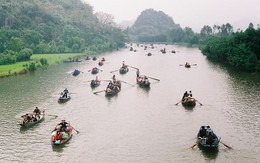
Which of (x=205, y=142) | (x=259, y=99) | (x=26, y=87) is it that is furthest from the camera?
(x=26, y=87)

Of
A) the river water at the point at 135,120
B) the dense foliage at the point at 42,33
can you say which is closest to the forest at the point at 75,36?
the dense foliage at the point at 42,33

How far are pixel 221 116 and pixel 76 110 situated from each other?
15091 mm

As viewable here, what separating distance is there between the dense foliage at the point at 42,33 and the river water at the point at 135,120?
3024 centimetres

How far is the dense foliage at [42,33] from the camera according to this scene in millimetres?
81725

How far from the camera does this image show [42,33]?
348 ft

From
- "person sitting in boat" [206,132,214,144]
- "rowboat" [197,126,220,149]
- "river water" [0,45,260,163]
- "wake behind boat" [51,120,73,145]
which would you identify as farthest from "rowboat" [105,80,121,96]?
"person sitting in boat" [206,132,214,144]

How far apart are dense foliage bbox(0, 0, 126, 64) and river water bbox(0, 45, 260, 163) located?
3024 centimetres

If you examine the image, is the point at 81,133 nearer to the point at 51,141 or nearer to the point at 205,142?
the point at 51,141

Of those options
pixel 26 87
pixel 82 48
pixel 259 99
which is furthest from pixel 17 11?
pixel 259 99

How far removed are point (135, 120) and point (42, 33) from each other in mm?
80734

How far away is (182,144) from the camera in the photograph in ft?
87.0

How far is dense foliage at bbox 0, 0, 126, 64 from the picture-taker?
3218 inches

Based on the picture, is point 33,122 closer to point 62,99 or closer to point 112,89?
point 62,99

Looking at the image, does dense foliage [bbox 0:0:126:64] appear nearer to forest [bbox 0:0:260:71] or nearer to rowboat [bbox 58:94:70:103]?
forest [bbox 0:0:260:71]
